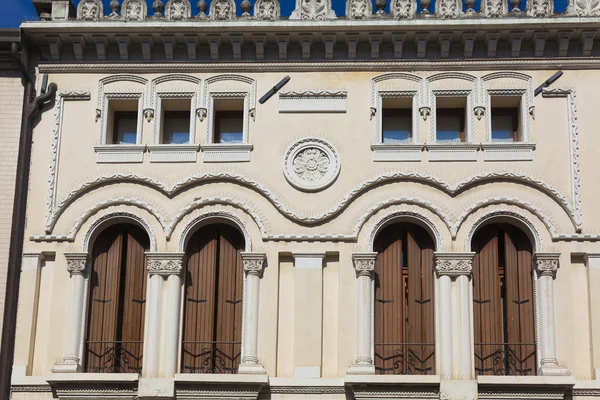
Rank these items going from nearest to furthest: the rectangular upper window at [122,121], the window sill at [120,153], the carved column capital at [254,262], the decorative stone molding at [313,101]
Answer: the carved column capital at [254,262] → the window sill at [120,153] → the decorative stone molding at [313,101] → the rectangular upper window at [122,121]

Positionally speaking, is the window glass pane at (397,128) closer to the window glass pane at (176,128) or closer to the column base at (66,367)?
the window glass pane at (176,128)

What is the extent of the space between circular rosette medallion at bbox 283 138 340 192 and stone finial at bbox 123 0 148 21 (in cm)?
483

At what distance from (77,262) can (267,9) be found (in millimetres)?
7390

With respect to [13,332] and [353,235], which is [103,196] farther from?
[353,235]

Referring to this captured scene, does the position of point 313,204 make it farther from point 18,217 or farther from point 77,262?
point 18,217

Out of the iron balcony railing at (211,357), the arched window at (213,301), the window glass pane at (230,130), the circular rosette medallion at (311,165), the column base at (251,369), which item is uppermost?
the window glass pane at (230,130)

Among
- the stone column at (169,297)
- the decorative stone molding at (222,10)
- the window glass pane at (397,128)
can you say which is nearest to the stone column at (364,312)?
the window glass pane at (397,128)

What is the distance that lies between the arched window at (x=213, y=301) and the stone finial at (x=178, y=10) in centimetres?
506

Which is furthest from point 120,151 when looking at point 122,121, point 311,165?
point 311,165

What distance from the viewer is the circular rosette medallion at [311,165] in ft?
95.8

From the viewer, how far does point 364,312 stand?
92.4 ft

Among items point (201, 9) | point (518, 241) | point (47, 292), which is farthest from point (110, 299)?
point (518, 241)

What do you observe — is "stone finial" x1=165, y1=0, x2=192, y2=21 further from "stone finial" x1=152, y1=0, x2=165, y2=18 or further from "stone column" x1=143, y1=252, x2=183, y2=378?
"stone column" x1=143, y1=252, x2=183, y2=378

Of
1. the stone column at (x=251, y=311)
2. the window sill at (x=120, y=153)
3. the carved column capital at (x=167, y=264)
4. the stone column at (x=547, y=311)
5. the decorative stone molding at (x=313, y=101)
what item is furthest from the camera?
the decorative stone molding at (x=313, y=101)
